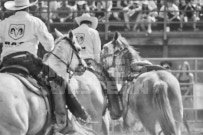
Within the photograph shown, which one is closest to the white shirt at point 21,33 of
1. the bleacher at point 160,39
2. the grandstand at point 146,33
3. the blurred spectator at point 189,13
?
the grandstand at point 146,33

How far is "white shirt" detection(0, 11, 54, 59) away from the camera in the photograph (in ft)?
32.0

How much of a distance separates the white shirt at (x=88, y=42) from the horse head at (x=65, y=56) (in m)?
2.49

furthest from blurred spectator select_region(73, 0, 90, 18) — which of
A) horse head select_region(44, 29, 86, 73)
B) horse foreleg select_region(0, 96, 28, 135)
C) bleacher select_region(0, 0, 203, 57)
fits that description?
horse foreleg select_region(0, 96, 28, 135)

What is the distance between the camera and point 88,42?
517 inches

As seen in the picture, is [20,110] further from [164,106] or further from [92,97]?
[164,106]

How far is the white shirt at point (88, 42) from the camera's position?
13.1 metres

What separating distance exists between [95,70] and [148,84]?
106 cm

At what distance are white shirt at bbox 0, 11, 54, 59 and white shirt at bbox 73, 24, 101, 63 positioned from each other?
3.23m

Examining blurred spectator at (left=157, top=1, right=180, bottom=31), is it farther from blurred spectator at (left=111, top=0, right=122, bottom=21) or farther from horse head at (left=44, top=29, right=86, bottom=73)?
horse head at (left=44, top=29, right=86, bottom=73)

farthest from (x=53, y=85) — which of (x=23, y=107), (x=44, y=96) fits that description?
(x=23, y=107)

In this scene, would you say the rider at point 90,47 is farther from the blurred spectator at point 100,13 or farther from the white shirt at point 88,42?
the blurred spectator at point 100,13

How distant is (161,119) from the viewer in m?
12.1

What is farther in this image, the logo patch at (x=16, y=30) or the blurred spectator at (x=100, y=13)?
the blurred spectator at (x=100, y=13)

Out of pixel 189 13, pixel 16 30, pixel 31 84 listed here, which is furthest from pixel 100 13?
pixel 31 84
